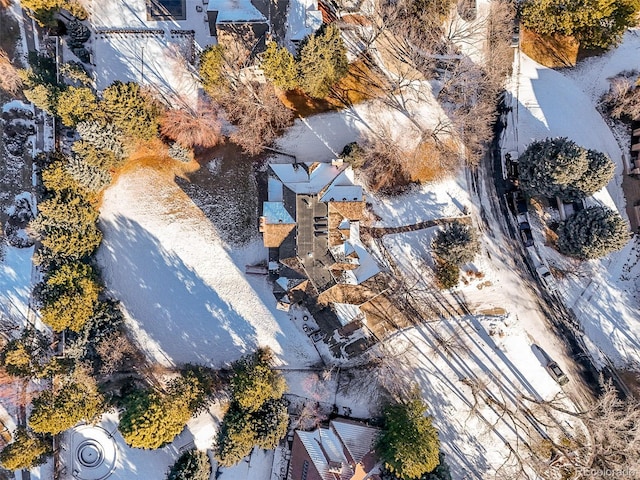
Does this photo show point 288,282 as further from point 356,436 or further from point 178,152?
point 178,152

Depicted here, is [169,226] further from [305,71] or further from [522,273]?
[522,273]

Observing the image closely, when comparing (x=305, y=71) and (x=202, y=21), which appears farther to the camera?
(x=202, y=21)

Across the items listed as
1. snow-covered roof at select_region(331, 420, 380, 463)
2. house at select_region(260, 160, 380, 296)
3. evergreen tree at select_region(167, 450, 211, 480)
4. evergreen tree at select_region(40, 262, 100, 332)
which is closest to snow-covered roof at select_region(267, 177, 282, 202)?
house at select_region(260, 160, 380, 296)

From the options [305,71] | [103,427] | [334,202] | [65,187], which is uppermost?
[65,187]

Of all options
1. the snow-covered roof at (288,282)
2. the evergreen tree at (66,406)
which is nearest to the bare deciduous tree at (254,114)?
the snow-covered roof at (288,282)

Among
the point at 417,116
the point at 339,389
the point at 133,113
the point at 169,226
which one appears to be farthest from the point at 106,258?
the point at 417,116
